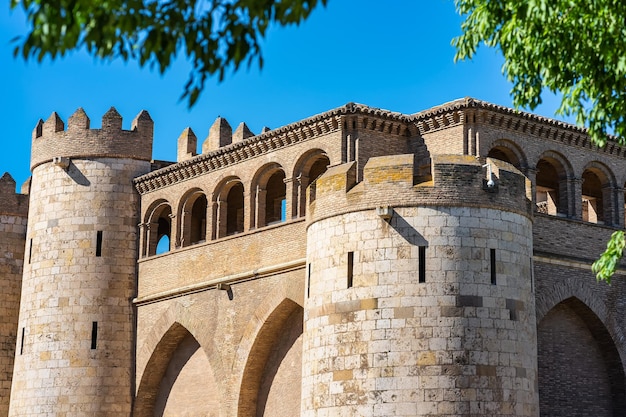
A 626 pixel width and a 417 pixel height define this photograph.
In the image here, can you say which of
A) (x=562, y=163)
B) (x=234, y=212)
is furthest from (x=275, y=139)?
(x=562, y=163)

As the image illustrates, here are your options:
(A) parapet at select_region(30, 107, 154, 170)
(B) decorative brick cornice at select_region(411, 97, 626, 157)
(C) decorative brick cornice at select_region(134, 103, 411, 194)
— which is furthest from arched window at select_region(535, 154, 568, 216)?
(A) parapet at select_region(30, 107, 154, 170)

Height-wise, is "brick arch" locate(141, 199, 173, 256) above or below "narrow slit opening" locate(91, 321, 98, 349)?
above

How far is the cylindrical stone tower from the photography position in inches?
870

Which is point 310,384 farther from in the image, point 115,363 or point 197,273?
point 115,363

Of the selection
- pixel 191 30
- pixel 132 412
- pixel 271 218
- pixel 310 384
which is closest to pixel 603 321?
pixel 310 384

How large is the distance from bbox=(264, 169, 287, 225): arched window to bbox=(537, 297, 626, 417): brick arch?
858cm

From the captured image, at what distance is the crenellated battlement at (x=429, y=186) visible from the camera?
22875 mm

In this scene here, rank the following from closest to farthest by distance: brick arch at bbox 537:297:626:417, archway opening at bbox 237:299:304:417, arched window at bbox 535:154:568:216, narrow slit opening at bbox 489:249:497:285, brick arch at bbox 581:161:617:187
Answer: narrow slit opening at bbox 489:249:497:285, brick arch at bbox 537:297:626:417, archway opening at bbox 237:299:304:417, arched window at bbox 535:154:568:216, brick arch at bbox 581:161:617:187

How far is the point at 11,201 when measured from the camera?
119ft

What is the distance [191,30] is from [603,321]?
1863 centimetres

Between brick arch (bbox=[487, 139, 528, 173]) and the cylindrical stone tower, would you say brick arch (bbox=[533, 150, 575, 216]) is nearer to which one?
brick arch (bbox=[487, 139, 528, 173])

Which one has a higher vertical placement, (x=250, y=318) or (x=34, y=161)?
(x=34, y=161)

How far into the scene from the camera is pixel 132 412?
31469 millimetres

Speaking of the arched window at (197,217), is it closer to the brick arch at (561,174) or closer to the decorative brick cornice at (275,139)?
the decorative brick cornice at (275,139)
